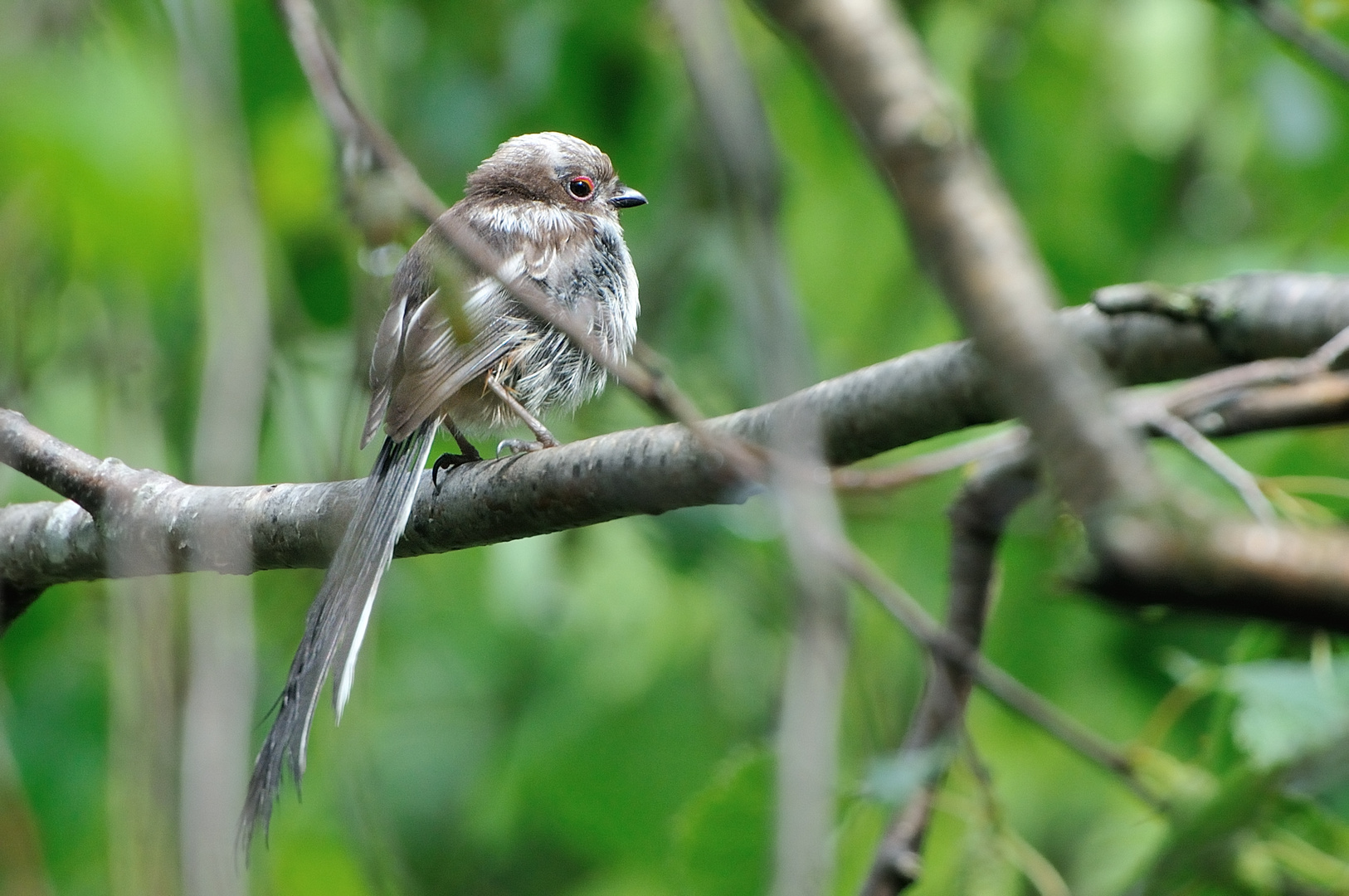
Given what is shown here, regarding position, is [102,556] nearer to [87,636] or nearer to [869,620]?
[87,636]

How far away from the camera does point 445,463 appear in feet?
12.3

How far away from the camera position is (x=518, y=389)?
4.44 m

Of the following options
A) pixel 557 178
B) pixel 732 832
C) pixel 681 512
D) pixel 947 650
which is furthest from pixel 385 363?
pixel 947 650

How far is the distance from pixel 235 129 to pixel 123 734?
137 cm

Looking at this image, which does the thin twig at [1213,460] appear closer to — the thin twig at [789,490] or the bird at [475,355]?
the thin twig at [789,490]

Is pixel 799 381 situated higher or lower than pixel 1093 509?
lower

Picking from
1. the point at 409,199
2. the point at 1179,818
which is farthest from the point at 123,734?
the point at 1179,818

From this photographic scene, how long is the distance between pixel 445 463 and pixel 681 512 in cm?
105

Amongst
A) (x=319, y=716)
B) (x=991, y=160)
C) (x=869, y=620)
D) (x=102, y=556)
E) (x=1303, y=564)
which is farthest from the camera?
(x=869, y=620)

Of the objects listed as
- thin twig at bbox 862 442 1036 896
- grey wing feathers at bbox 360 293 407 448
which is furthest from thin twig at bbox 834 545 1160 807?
grey wing feathers at bbox 360 293 407 448

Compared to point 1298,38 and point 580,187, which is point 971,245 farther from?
point 580,187

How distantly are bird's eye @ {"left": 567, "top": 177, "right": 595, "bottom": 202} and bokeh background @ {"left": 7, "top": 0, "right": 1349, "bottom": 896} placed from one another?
0.76 feet

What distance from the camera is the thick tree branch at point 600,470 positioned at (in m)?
2.06

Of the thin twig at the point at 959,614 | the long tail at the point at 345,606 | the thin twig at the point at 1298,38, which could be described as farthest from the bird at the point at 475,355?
the thin twig at the point at 1298,38
